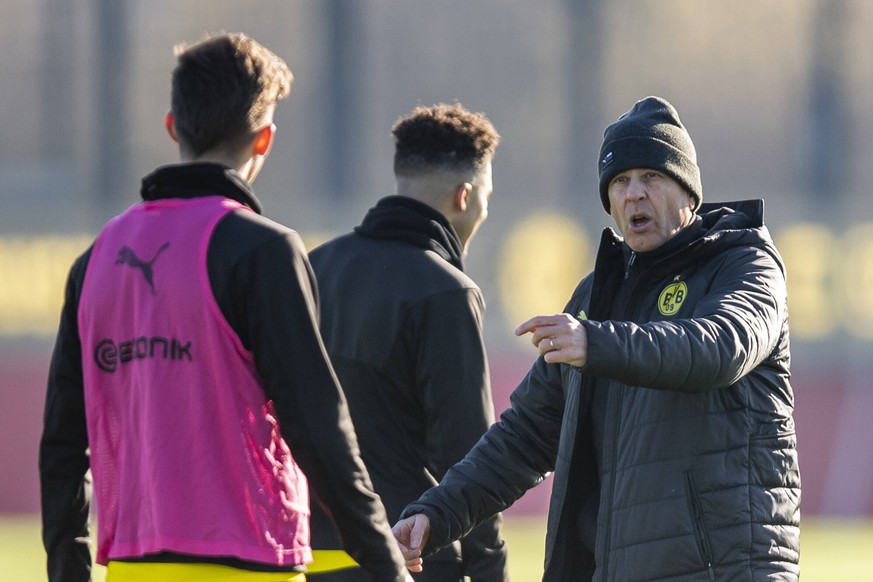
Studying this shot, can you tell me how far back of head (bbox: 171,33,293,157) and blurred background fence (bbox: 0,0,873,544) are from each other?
719 inches

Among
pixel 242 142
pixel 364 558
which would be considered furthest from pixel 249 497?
pixel 242 142

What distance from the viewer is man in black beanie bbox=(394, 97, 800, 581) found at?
308 centimetres

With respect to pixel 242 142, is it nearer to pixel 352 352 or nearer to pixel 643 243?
pixel 643 243

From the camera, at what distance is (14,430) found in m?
17.7

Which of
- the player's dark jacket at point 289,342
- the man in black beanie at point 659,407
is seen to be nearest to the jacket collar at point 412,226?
the man in black beanie at point 659,407

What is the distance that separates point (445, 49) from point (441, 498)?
2141cm

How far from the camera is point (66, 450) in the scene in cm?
319

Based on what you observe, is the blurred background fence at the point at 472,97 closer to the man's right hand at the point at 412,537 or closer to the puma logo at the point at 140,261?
the man's right hand at the point at 412,537

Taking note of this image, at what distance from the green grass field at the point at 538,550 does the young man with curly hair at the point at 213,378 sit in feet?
23.8

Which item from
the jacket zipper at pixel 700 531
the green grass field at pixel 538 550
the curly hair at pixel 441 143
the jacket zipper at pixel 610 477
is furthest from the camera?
the green grass field at pixel 538 550

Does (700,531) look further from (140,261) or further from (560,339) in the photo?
(140,261)

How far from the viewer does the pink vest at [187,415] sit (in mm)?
2941


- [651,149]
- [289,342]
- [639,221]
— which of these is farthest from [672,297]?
[289,342]

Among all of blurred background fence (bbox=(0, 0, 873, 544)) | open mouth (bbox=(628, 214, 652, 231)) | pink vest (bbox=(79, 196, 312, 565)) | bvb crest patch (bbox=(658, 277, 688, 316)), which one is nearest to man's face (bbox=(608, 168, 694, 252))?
open mouth (bbox=(628, 214, 652, 231))
